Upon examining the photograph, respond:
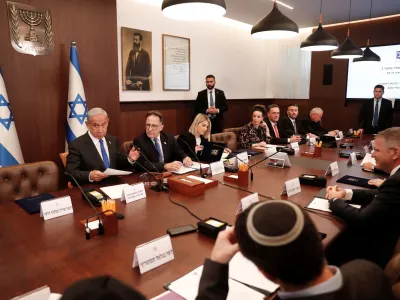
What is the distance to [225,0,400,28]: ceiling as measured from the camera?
16.5 ft

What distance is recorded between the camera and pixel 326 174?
Result: 2.46 meters

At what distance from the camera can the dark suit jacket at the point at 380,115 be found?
570cm

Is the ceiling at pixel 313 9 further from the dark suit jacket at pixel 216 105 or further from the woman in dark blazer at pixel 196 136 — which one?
the woman in dark blazer at pixel 196 136

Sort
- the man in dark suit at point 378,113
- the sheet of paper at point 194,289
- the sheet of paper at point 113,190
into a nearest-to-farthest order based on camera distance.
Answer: the sheet of paper at point 194,289 → the sheet of paper at point 113,190 → the man in dark suit at point 378,113

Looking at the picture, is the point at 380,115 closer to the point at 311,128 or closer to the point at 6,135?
the point at 311,128

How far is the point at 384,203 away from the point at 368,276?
32.0 inches

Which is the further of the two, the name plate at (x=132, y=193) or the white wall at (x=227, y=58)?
the white wall at (x=227, y=58)

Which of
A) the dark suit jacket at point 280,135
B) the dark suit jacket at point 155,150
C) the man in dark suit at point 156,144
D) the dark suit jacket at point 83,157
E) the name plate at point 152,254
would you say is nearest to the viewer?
the name plate at point 152,254

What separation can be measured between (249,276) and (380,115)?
572 centimetres

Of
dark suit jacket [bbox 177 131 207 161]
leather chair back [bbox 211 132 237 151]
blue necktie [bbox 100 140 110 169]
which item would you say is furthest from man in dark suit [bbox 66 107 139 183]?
leather chair back [bbox 211 132 237 151]

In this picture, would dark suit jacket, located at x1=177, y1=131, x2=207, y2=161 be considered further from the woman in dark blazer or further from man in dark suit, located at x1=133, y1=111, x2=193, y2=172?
man in dark suit, located at x1=133, y1=111, x2=193, y2=172

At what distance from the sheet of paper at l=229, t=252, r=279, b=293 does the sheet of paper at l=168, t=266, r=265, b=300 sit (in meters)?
0.03

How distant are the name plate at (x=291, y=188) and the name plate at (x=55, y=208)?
1240mm

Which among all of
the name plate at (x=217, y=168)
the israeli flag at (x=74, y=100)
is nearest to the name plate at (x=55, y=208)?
the name plate at (x=217, y=168)
